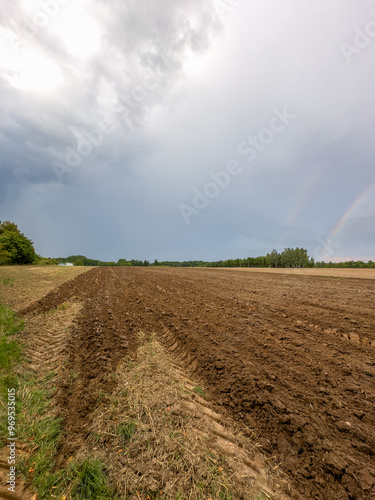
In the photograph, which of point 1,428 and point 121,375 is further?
point 121,375

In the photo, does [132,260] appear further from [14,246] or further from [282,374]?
[282,374]

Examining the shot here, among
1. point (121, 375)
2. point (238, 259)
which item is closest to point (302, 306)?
point (121, 375)

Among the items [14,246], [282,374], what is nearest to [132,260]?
[14,246]

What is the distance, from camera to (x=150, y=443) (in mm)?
2629

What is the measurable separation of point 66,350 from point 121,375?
7.31 feet

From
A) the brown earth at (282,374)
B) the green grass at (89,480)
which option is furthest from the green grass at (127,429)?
the brown earth at (282,374)

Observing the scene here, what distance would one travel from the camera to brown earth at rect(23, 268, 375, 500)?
2564 millimetres

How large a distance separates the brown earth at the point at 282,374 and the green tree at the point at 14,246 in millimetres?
67634

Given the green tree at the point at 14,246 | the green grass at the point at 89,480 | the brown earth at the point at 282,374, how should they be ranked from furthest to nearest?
1. the green tree at the point at 14,246
2. the brown earth at the point at 282,374
3. the green grass at the point at 89,480

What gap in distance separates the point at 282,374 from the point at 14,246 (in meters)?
81.2

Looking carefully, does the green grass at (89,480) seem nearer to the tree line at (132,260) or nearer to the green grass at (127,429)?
the green grass at (127,429)

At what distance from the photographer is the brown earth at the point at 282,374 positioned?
A: 2564mm

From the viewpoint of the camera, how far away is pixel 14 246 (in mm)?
62250

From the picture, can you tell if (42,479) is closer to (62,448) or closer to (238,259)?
(62,448)
